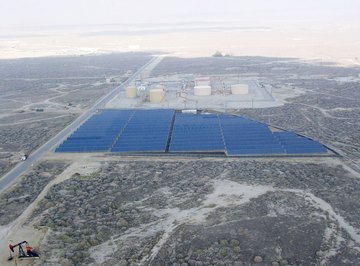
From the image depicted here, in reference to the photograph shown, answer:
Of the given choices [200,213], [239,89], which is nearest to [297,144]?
[200,213]

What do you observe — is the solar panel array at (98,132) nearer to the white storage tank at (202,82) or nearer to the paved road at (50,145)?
the paved road at (50,145)

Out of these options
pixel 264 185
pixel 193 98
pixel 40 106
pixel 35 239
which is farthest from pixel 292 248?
pixel 40 106

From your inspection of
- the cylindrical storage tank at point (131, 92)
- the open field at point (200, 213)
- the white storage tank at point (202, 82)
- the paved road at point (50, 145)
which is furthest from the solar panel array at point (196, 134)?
the white storage tank at point (202, 82)

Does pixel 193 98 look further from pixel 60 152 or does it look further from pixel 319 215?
pixel 319 215

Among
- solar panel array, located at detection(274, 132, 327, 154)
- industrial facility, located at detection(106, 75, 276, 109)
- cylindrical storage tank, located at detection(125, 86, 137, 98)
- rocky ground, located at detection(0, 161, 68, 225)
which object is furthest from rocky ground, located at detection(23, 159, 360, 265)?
cylindrical storage tank, located at detection(125, 86, 137, 98)

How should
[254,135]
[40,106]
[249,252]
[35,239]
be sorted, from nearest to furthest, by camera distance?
[249,252] → [35,239] → [254,135] → [40,106]

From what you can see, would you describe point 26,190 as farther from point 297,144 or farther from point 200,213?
point 297,144
